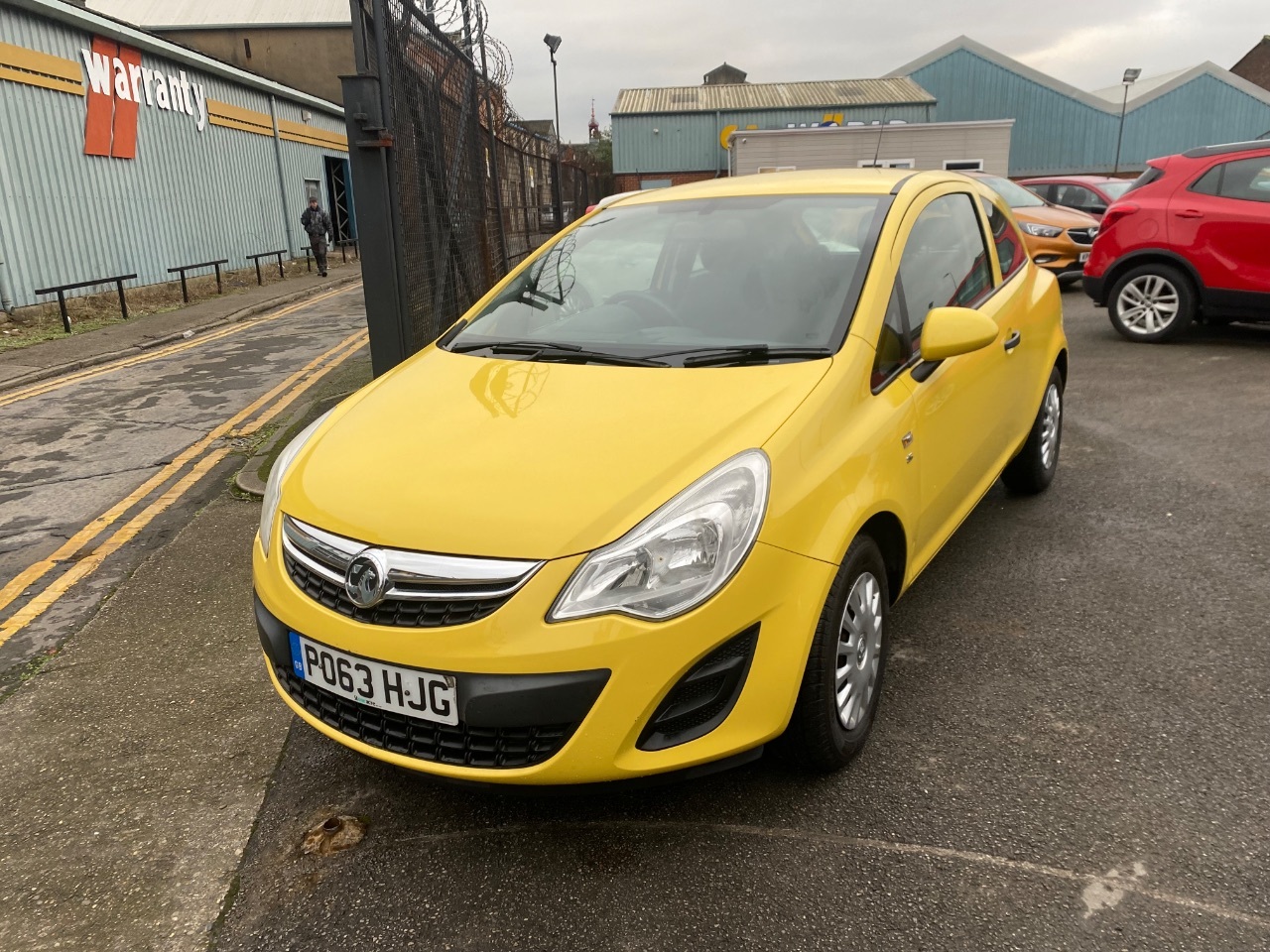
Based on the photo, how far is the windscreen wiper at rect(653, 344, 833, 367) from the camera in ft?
9.23

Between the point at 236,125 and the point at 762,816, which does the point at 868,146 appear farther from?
the point at 762,816

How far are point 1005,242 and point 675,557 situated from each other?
3.03m

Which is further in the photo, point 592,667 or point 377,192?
point 377,192

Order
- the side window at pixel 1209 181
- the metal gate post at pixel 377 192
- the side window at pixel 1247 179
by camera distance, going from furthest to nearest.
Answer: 1. the side window at pixel 1209 181
2. the side window at pixel 1247 179
3. the metal gate post at pixel 377 192

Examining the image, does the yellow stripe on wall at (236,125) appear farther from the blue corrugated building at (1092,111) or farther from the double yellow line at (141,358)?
the blue corrugated building at (1092,111)

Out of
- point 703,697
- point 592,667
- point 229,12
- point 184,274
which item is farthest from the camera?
point 229,12

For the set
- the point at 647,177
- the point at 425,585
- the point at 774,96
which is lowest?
the point at 425,585

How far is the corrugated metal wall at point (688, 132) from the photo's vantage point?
1491 inches

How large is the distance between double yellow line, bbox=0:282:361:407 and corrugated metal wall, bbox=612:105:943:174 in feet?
78.9

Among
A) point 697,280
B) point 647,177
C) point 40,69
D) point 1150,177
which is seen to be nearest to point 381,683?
point 697,280

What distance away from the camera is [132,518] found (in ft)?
17.7

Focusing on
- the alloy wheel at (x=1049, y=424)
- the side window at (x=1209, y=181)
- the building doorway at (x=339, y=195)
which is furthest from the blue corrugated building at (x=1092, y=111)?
the alloy wheel at (x=1049, y=424)

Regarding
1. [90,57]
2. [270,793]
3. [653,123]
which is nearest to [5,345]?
[90,57]

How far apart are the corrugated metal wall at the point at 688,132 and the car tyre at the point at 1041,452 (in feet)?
115
